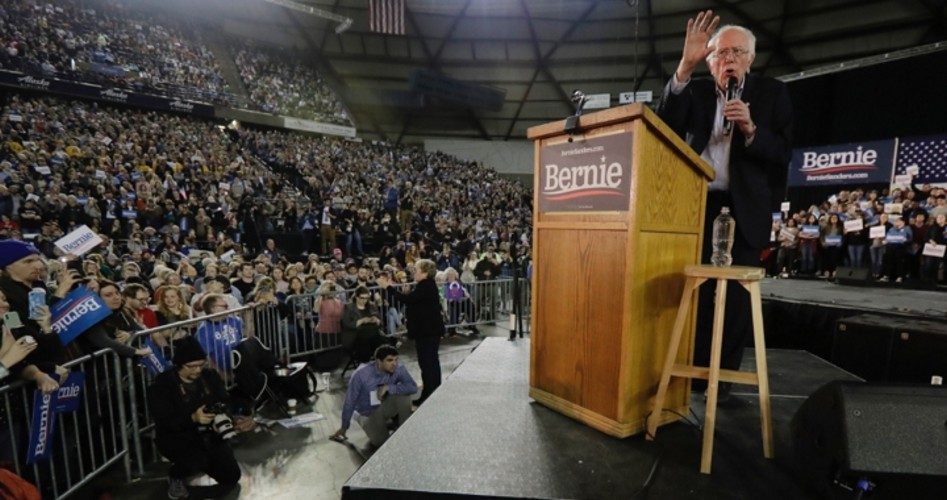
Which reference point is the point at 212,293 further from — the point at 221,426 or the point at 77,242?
the point at 221,426

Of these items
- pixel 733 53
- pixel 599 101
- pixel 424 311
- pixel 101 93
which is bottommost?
pixel 424 311

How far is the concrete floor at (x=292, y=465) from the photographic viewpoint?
352 cm

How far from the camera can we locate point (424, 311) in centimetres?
541

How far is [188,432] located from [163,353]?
126cm

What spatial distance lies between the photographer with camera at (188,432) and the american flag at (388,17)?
17197 mm

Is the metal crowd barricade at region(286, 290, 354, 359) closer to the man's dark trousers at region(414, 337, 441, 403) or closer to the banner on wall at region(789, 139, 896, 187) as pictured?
the man's dark trousers at region(414, 337, 441, 403)

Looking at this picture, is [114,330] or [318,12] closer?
[114,330]

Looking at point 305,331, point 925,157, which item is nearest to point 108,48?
point 305,331

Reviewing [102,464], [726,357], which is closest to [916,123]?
[726,357]

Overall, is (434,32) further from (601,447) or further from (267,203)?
(601,447)

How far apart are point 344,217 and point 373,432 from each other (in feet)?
32.6

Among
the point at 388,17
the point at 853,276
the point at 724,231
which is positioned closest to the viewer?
the point at 724,231

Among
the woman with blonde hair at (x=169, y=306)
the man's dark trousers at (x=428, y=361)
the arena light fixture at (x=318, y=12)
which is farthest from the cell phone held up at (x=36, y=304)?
the arena light fixture at (x=318, y=12)

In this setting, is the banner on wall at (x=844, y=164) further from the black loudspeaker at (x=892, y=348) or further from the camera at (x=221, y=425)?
the camera at (x=221, y=425)
